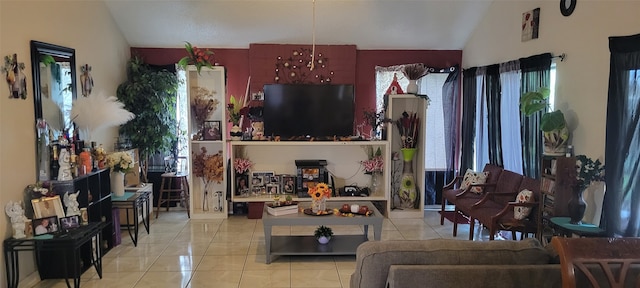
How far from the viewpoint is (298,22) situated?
6.20m

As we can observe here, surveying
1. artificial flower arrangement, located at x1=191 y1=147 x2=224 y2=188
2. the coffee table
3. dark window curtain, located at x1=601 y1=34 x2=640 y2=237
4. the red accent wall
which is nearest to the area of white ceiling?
the red accent wall

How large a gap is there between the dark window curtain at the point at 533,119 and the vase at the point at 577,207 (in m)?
0.83

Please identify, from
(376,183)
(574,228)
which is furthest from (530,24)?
(376,183)

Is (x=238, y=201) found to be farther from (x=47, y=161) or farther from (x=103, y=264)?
(x=47, y=161)

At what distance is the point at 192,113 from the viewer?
19.4ft

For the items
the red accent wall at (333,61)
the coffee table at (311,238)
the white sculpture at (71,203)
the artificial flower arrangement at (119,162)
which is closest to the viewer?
the white sculpture at (71,203)

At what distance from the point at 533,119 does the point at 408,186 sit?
1.98 metres

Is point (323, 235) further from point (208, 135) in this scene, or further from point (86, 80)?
point (86, 80)

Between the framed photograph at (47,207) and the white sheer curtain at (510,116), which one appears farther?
the white sheer curtain at (510,116)

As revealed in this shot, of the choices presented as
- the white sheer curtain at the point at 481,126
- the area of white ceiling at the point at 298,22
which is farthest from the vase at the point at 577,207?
the area of white ceiling at the point at 298,22

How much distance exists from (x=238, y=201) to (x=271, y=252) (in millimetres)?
1746

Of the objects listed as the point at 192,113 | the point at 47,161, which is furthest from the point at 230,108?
the point at 47,161

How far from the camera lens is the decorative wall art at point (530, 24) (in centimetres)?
481

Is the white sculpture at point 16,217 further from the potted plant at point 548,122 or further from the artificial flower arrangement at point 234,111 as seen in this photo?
the potted plant at point 548,122
